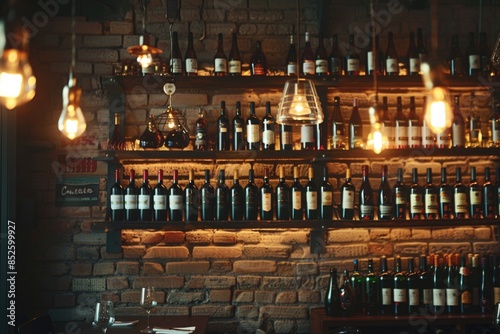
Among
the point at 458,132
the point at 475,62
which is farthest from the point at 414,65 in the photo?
the point at 458,132

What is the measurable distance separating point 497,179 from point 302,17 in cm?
168

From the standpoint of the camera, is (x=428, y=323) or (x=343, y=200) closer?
(x=428, y=323)

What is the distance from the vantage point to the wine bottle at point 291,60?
159 inches

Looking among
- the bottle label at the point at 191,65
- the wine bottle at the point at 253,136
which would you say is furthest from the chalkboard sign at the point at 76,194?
the wine bottle at the point at 253,136

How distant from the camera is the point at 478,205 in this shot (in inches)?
158

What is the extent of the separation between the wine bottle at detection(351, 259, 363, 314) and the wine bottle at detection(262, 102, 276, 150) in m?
0.92

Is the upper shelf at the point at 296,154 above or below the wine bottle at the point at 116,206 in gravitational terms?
above

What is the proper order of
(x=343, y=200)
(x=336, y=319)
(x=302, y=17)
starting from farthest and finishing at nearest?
1. (x=302, y=17)
2. (x=343, y=200)
3. (x=336, y=319)

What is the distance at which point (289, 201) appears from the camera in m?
3.99

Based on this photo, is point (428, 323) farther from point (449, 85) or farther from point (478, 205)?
point (449, 85)

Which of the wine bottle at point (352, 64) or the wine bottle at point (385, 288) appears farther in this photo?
the wine bottle at point (352, 64)

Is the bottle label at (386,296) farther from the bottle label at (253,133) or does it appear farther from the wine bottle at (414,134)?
the bottle label at (253,133)

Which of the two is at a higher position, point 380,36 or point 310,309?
point 380,36

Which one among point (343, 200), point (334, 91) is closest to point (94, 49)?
point (334, 91)
